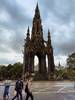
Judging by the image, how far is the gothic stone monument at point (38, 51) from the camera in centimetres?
8494

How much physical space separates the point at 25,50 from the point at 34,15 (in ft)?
51.1

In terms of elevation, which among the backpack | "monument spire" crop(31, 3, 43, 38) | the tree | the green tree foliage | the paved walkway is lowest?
the paved walkway

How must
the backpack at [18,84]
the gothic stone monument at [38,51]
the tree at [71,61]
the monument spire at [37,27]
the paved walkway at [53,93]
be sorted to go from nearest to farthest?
the backpack at [18,84] < the paved walkway at [53,93] < the gothic stone monument at [38,51] < the monument spire at [37,27] < the tree at [71,61]

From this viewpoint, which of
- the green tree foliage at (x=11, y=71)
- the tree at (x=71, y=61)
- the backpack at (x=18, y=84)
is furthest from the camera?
the tree at (x=71, y=61)

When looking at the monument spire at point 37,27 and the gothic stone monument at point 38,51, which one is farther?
the monument spire at point 37,27

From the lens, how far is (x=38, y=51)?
86.0 meters

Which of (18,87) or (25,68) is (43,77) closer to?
(25,68)

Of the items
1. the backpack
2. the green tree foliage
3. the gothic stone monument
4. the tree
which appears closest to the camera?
the backpack

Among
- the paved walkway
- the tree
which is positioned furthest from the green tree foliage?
the paved walkway

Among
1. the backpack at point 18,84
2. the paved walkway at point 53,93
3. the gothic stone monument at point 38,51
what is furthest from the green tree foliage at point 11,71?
the backpack at point 18,84

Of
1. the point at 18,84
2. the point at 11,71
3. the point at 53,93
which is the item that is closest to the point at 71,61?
the point at 11,71

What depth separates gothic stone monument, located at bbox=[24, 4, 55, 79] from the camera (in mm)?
84938

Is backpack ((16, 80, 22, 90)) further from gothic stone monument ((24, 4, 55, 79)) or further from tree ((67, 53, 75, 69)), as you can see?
tree ((67, 53, 75, 69))

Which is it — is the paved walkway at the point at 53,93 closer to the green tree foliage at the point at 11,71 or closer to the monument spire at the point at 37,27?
the monument spire at the point at 37,27
